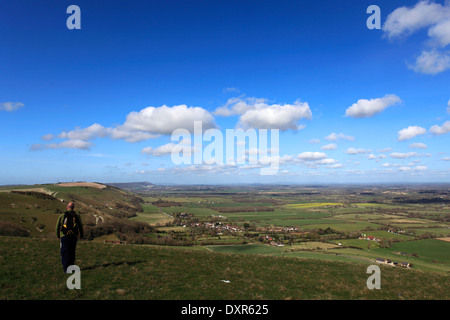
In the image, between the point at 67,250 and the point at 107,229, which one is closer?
the point at 67,250

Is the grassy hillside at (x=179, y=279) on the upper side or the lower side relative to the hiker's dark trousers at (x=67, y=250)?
lower

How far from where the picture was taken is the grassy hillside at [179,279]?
11.8 meters

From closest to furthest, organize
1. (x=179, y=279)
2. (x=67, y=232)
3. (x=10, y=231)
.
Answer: (x=67, y=232)
(x=179, y=279)
(x=10, y=231)

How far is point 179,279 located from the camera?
48.1 feet

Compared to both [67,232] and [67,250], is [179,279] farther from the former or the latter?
[67,232]

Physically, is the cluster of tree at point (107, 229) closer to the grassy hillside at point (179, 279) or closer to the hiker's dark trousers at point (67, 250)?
the grassy hillside at point (179, 279)

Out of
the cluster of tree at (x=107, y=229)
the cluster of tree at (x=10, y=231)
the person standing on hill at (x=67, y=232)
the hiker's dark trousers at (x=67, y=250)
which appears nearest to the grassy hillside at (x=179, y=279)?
the hiker's dark trousers at (x=67, y=250)

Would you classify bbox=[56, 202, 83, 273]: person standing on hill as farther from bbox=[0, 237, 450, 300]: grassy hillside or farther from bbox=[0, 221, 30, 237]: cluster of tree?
bbox=[0, 221, 30, 237]: cluster of tree

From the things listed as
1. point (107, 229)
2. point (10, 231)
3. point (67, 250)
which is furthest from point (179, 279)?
point (107, 229)

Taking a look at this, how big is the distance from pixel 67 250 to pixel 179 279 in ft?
21.3

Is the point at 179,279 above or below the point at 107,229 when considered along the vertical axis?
above
